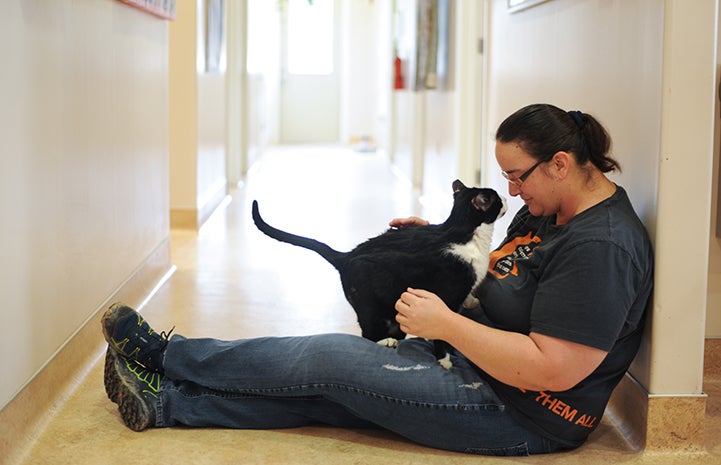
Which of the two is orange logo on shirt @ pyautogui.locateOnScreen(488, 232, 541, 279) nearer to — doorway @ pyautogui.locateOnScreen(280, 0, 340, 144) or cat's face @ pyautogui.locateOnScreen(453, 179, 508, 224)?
cat's face @ pyautogui.locateOnScreen(453, 179, 508, 224)

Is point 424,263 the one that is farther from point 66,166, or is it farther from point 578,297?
point 66,166

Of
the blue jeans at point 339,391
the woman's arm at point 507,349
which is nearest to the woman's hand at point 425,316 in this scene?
the woman's arm at point 507,349

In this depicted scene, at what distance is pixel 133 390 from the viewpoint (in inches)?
85.5

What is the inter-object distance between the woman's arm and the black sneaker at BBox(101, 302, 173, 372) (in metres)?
0.68

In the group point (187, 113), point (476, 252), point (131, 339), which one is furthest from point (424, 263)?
point (187, 113)

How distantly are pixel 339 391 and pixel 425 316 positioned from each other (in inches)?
11.9

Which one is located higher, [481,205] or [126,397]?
[481,205]

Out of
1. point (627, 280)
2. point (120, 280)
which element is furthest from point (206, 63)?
point (627, 280)

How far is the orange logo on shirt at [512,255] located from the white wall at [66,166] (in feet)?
3.59

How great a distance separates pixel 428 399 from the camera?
6.44ft

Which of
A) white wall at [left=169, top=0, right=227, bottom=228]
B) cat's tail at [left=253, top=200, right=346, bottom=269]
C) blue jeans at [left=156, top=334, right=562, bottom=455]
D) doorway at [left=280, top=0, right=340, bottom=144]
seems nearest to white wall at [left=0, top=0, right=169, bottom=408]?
blue jeans at [left=156, top=334, right=562, bottom=455]

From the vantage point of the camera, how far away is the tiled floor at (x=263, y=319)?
2045 mm

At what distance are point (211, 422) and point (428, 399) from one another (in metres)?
0.55

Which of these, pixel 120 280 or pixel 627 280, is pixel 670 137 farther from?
pixel 120 280
